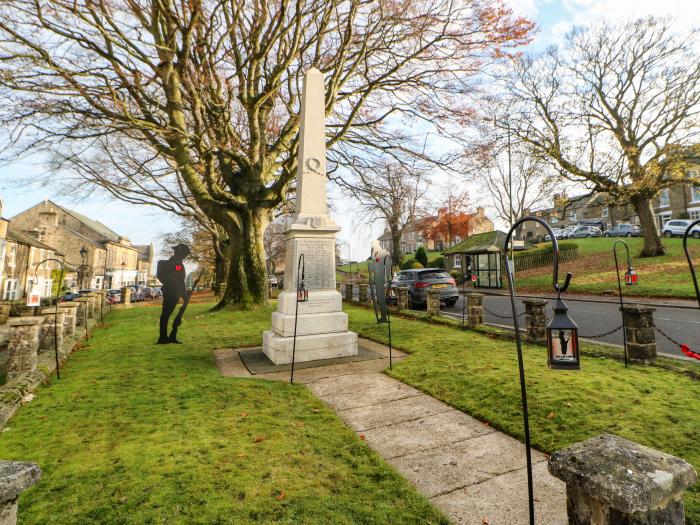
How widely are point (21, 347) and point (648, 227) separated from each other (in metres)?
32.2

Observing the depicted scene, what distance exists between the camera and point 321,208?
26.7ft

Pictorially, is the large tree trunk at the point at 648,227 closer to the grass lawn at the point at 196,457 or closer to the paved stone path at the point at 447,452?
the paved stone path at the point at 447,452

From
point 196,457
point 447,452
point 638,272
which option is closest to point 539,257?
point 638,272

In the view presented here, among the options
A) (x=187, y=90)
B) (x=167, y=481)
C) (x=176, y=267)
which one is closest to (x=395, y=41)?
(x=187, y=90)

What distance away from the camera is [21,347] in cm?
579

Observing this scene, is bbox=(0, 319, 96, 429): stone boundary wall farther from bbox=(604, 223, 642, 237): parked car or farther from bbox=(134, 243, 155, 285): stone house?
bbox=(134, 243, 155, 285): stone house

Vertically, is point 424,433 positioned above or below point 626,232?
below

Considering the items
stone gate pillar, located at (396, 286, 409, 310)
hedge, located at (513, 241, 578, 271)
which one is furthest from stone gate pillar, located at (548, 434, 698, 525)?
hedge, located at (513, 241, 578, 271)

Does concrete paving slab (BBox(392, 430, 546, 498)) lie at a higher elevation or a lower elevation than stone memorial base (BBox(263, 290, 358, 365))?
lower

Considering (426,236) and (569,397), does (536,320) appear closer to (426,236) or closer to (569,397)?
(569,397)

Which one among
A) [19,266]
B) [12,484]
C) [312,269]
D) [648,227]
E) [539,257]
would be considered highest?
[648,227]

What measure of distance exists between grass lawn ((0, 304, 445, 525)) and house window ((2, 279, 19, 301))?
109ft

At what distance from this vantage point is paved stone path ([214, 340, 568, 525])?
8.73ft

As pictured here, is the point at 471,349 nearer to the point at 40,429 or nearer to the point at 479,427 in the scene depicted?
the point at 479,427
